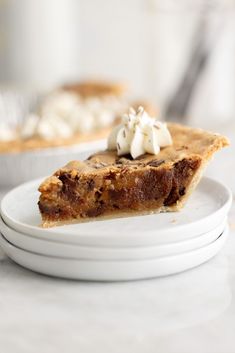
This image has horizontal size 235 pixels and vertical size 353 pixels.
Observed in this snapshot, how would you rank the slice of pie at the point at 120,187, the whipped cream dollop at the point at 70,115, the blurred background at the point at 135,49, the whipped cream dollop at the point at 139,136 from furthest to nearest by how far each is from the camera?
the blurred background at the point at 135,49 → the whipped cream dollop at the point at 70,115 → the whipped cream dollop at the point at 139,136 → the slice of pie at the point at 120,187

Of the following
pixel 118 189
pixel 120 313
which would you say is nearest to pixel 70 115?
pixel 118 189

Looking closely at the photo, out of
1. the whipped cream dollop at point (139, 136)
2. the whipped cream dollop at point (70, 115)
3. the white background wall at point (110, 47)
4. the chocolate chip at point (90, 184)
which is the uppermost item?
the whipped cream dollop at point (139, 136)

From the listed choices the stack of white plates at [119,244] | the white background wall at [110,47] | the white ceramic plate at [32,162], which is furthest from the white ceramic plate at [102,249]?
the white background wall at [110,47]

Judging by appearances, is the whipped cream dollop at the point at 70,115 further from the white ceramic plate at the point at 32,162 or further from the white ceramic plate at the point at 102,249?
the white ceramic plate at the point at 102,249

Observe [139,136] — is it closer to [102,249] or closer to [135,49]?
[102,249]

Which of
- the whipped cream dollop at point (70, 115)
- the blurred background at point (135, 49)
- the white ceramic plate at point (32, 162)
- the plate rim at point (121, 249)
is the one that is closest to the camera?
the plate rim at point (121, 249)

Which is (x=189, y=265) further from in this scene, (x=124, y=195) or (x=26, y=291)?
(x=26, y=291)
